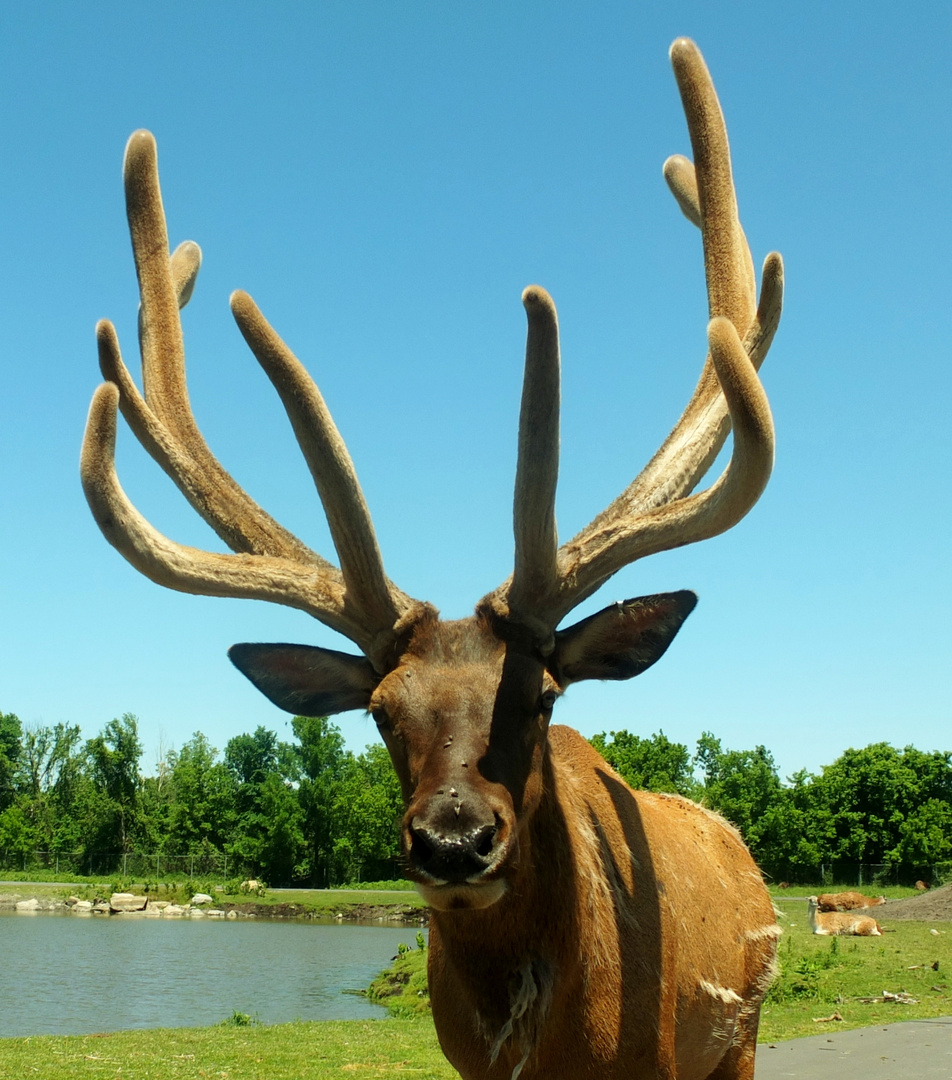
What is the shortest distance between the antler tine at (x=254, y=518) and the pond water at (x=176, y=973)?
13761 millimetres

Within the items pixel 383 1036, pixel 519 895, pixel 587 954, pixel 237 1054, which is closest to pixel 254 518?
pixel 519 895

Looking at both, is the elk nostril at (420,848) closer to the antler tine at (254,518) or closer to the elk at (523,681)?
the elk at (523,681)

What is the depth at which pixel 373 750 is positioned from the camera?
84.0 meters

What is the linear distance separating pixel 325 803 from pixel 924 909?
5219 cm

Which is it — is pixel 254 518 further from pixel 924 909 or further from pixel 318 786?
pixel 318 786

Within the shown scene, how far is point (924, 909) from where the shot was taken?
26.0 metres

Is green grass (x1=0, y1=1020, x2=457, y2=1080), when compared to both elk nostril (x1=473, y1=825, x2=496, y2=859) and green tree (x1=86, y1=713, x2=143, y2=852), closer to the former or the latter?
elk nostril (x1=473, y1=825, x2=496, y2=859)

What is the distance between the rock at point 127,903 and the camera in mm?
45031

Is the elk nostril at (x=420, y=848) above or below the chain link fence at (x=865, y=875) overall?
above

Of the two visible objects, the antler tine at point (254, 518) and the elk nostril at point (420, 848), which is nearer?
the elk nostril at point (420, 848)

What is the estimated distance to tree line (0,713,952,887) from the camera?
57.8 meters

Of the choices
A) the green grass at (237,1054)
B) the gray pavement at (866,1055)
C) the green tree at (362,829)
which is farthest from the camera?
the green tree at (362,829)

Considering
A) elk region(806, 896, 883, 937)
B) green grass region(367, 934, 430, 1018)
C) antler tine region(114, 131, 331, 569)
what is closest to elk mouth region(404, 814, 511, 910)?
antler tine region(114, 131, 331, 569)

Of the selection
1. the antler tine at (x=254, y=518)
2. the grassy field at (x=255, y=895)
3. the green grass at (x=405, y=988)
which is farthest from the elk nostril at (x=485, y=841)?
the grassy field at (x=255, y=895)
